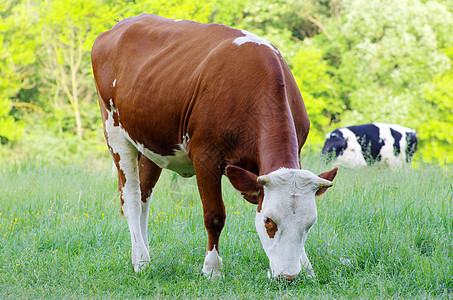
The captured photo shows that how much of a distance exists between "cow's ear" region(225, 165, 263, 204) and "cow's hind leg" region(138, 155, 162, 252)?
179 centimetres

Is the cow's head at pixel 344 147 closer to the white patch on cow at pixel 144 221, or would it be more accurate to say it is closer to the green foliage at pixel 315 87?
the white patch on cow at pixel 144 221

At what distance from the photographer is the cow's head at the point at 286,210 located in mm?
3395

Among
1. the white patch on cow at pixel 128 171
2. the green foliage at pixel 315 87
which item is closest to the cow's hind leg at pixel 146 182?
the white patch on cow at pixel 128 171

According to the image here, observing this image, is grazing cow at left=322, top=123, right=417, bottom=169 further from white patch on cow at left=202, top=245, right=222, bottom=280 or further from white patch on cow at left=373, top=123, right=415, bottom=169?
white patch on cow at left=202, top=245, right=222, bottom=280

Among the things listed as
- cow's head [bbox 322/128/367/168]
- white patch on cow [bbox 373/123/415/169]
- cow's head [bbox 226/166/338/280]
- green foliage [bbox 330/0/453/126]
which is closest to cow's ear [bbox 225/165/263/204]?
cow's head [bbox 226/166/338/280]

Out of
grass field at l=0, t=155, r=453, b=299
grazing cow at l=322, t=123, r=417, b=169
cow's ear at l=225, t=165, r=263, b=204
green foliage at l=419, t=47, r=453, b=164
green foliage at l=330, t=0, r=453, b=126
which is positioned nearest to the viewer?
cow's ear at l=225, t=165, r=263, b=204

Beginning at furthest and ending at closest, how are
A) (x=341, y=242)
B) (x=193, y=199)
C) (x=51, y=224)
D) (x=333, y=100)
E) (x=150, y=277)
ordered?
(x=333, y=100)
(x=193, y=199)
(x=51, y=224)
(x=341, y=242)
(x=150, y=277)

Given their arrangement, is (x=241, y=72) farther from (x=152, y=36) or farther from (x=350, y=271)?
(x=350, y=271)

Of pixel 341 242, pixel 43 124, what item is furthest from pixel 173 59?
pixel 43 124

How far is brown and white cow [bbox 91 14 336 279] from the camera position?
3.47 meters

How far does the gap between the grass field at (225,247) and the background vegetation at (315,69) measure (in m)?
18.6

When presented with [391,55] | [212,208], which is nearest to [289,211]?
[212,208]

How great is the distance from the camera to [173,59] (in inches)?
177

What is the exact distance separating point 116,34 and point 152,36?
0.53 meters
